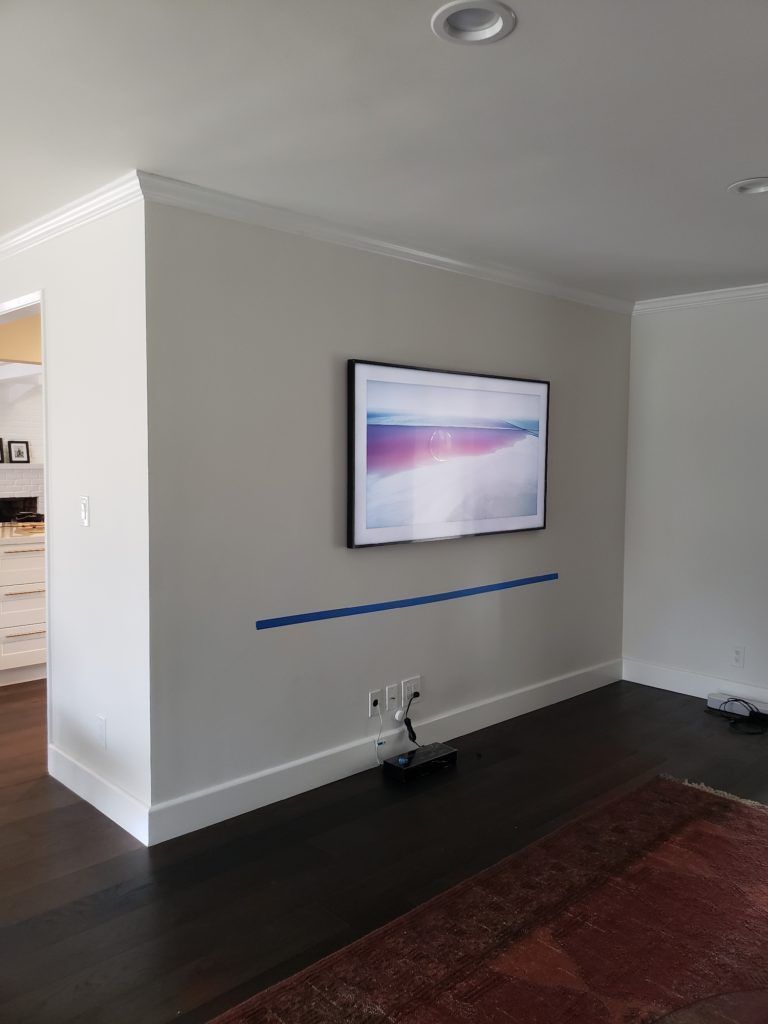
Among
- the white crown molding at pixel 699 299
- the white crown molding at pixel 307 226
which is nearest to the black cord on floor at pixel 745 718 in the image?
the white crown molding at pixel 699 299

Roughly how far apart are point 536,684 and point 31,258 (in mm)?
3398

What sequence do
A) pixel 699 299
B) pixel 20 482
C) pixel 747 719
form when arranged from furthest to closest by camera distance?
pixel 20 482
pixel 699 299
pixel 747 719

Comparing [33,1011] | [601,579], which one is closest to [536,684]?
[601,579]

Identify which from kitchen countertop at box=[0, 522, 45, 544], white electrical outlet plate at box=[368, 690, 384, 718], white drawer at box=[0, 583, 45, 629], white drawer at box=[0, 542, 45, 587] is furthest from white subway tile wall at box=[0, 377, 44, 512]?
white electrical outlet plate at box=[368, 690, 384, 718]

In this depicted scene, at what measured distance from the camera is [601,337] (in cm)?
483

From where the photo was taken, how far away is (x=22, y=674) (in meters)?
5.02

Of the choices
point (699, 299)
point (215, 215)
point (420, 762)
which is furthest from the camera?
point (699, 299)

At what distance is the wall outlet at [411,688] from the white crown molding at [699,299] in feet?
8.93

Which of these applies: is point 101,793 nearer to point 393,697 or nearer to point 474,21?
point 393,697

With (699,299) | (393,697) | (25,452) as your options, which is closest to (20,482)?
(25,452)

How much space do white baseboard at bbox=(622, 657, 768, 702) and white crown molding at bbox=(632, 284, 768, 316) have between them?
2207 millimetres

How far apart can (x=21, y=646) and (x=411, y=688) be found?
2.63 metres

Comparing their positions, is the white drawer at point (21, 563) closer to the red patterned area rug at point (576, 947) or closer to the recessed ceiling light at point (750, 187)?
the red patterned area rug at point (576, 947)

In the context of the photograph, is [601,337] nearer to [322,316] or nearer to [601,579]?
[601,579]
